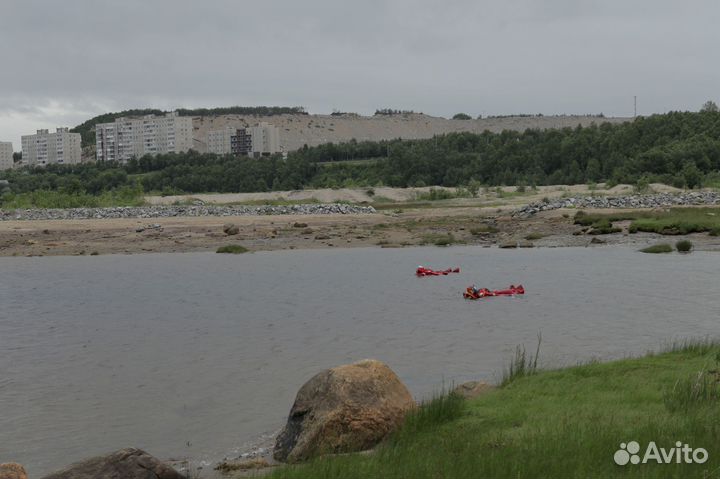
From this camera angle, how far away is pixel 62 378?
1492 centimetres

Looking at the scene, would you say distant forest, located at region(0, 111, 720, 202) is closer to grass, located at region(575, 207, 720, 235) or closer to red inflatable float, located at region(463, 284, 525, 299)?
grass, located at region(575, 207, 720, 235)

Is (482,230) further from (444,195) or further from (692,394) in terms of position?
(444,195)

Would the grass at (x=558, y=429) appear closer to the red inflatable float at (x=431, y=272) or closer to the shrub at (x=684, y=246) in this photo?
the red inflatable float at (x=431, y=272)

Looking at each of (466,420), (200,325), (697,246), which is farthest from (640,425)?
(697,246)

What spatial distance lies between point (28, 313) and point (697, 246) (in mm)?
29975

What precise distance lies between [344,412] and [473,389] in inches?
113

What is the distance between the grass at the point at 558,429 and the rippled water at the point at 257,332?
267 cm

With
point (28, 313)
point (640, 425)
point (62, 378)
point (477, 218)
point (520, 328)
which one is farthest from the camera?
point (477, 218)

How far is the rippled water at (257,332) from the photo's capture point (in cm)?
1192

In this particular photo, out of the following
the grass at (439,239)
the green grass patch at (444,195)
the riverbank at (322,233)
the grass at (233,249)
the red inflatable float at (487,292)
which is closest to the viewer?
the red inflatable float at (487,292)

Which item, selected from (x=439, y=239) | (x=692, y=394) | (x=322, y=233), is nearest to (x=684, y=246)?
(x=439, y=239)

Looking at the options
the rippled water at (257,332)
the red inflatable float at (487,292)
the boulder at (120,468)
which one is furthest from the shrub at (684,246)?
the boulder at (120,468)

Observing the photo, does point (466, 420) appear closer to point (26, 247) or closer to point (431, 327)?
point (431, 327)

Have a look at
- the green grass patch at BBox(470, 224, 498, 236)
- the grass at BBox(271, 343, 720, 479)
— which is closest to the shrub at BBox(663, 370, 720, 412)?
the grass at BBox(271, 343, 720, 479)
